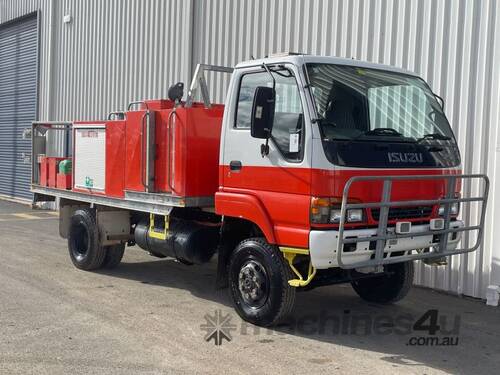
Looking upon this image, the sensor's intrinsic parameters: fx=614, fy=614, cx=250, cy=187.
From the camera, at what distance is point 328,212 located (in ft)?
17.8

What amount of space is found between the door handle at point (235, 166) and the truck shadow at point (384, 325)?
158 cm

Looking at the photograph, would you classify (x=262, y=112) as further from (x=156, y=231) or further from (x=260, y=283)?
(x=156, y=231)

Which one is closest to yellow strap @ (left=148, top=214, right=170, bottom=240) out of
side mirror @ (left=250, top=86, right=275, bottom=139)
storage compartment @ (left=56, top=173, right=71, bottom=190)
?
side mirror @ (left=250, top=86, right=275, bottom=139)

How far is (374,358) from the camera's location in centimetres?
538

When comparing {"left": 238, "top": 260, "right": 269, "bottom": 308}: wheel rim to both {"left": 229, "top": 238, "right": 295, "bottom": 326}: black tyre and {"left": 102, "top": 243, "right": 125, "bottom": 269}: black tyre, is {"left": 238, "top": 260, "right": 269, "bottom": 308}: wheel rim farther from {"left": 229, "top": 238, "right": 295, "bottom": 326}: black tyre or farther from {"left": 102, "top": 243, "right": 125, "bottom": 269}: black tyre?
{"left": 102, "top": 243, "right": 125, "bottom": 269}: black tyre

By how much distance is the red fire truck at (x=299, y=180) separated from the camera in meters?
5.46

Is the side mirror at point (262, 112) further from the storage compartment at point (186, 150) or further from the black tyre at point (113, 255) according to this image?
the black tyre at point (113, 255)

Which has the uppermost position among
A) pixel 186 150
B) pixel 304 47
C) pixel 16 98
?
pixel 304 47

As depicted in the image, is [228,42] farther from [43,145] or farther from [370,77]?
[370,77]

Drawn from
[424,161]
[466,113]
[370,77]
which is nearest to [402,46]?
[466,113]

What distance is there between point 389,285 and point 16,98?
16411 mm

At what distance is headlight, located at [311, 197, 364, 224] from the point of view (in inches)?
212

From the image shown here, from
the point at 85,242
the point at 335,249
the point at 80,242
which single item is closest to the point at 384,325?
the point at 335,249

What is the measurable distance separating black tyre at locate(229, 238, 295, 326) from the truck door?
0.30 meters
